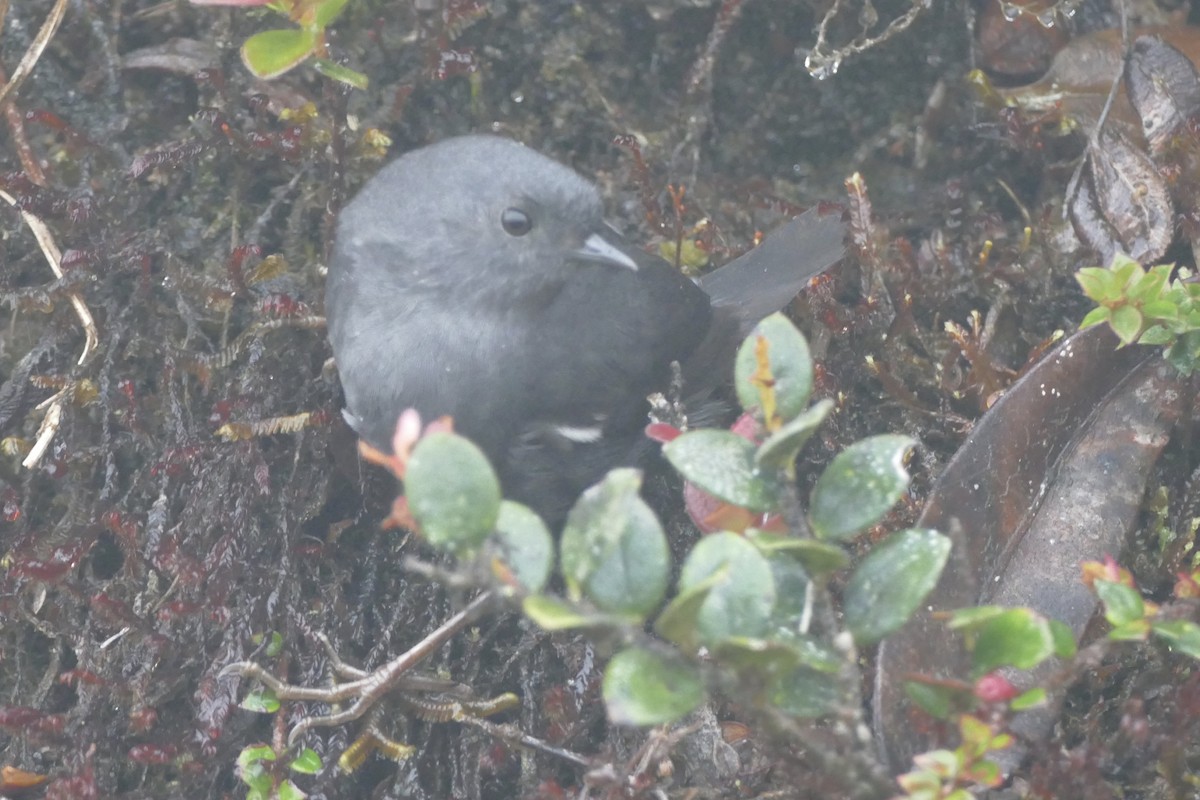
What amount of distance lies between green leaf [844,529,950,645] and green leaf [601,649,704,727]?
9.9 inches

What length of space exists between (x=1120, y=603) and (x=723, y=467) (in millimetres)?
592

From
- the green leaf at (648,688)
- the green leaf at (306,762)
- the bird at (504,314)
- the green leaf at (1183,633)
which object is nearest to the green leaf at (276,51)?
the bird at (504,314)

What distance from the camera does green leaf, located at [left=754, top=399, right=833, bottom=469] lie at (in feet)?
4.79

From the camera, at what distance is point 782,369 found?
63.4 inches

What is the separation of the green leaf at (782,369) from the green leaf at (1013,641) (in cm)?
38

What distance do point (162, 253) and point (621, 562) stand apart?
2200mm

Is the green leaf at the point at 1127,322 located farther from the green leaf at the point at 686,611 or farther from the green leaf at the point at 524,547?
the green leaf at the point at 524,547

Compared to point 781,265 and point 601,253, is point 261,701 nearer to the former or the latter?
point 601,253

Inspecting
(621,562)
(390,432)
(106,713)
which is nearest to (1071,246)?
(390,432)

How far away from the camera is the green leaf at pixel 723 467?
156cm

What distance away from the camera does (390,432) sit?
109 inches

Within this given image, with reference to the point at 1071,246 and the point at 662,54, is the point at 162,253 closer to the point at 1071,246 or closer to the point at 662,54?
the point at 662,54

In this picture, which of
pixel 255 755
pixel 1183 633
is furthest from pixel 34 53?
pixel 1183 633

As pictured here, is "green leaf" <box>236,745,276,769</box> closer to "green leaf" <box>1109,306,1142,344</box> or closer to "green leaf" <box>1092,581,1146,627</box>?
"green leaf" <box>1092,581,1146,627</box>
